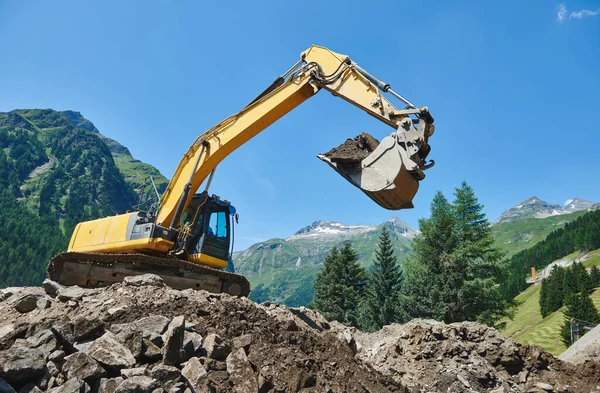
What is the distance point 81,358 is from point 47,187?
191521 mm

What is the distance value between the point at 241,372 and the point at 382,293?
2716 centimetres

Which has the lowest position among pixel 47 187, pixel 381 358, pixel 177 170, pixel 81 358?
pixel 381 358

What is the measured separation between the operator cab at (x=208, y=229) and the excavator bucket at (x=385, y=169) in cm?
458

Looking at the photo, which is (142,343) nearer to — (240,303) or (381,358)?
(240,303)

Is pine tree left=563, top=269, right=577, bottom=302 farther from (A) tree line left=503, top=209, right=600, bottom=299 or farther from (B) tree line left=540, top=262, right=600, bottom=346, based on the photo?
(A) tree line left=503, top=209, right=600, bottom=299

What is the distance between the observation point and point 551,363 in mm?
8750

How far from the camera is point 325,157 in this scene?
838 centimetres

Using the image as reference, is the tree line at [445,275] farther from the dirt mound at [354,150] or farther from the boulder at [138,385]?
the boulder at [138,385]

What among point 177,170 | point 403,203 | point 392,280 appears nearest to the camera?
point 403,203

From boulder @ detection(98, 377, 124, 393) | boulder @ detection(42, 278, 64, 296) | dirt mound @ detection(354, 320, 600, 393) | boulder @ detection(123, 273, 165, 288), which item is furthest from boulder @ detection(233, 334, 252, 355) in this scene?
boulder @ detection(42, 278, 64, 296)

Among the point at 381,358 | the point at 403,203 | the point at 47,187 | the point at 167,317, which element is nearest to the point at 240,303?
the point at 167,317

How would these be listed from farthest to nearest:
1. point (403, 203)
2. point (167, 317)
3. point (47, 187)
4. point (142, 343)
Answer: point (47, 187), point (403, 203), point (167, 317), point (142, 343)

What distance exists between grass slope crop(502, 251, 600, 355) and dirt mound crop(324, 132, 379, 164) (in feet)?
78.9

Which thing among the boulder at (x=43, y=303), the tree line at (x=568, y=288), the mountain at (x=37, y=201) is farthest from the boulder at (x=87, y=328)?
the mountain at (x=37, y=201)
